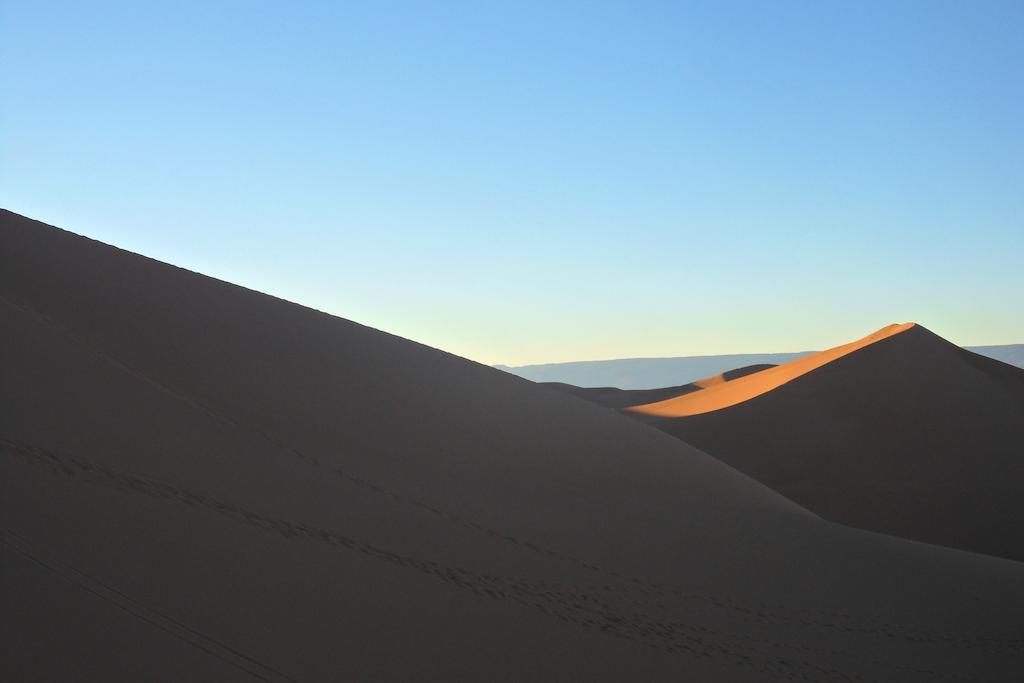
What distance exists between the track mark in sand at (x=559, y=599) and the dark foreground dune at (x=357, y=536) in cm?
2

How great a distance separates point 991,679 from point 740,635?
173 centimetres

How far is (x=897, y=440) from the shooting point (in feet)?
60.0

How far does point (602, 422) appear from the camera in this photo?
12016 millimetres

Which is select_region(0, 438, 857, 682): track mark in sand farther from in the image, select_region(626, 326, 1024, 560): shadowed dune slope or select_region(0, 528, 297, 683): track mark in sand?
Answer: select_region(626, 326, 1024, 560): shadowed dune slope

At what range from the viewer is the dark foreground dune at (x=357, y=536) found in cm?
398

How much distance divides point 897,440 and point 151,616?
16.9 metres

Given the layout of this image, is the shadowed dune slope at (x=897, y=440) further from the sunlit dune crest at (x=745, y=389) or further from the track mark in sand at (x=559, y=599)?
the track mark in sand at (x=559, y=599)

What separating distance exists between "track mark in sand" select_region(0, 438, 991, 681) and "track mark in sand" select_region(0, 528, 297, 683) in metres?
0.99

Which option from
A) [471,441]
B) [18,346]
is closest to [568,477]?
[471,441]

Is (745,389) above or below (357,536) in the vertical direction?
above

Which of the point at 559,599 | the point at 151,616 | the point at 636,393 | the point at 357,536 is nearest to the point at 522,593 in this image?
the point at 559,599

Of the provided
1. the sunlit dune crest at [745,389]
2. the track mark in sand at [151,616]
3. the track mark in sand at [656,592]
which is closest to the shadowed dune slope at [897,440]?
the sunlit dune crest at [745,389]

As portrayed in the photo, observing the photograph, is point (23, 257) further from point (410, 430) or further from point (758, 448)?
point (758, 448)

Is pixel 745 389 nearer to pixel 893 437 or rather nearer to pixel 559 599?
pixel 893 437
